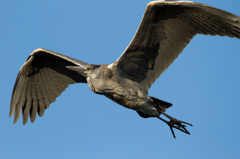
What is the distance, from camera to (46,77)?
31.1 feet

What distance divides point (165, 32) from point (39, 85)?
13.1ft

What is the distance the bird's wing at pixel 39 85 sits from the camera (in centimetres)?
929

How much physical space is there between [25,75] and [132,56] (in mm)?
3337

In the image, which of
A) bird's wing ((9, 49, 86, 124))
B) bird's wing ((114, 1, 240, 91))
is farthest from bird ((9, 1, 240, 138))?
bird's wing ((9, 49, 86, 124))

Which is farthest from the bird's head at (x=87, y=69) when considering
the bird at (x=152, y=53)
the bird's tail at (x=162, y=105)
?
the bird's tail at (x=162, y=105)

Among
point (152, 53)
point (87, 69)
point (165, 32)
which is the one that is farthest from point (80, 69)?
point (165, 32)

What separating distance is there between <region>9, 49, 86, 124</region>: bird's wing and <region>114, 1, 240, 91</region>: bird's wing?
198 centimetres

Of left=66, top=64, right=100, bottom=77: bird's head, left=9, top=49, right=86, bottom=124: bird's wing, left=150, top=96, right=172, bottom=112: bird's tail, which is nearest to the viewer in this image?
left=66, top=64, right=100, bottom=77: bird's head

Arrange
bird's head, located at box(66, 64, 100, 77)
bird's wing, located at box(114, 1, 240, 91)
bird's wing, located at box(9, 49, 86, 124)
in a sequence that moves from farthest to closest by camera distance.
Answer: bird's wing, located at box(9, 49, 86, 124) < bird's head, located at box(66, 64, 100, 77) < bird's wing, located at box(114, 1, 240, 91)

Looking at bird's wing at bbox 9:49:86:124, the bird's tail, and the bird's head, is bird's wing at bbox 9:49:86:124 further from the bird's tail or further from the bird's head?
the bird's tail

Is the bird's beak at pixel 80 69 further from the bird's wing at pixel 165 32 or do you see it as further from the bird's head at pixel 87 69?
the bird's wing at pixel 165 32

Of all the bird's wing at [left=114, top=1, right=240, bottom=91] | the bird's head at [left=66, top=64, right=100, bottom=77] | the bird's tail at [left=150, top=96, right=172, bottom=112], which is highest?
the bird's wing at [left=114, top=1, right=240, bottom=91]

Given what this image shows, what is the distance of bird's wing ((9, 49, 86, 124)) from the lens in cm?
929

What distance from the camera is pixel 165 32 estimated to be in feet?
24.5
